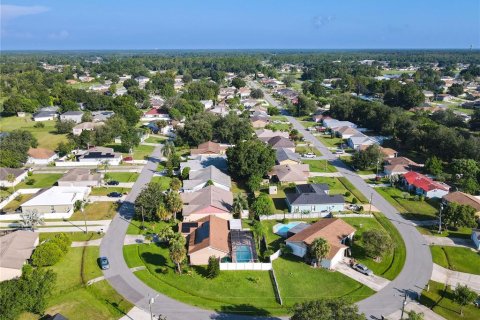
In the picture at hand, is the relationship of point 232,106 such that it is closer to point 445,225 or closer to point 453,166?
point 453,166

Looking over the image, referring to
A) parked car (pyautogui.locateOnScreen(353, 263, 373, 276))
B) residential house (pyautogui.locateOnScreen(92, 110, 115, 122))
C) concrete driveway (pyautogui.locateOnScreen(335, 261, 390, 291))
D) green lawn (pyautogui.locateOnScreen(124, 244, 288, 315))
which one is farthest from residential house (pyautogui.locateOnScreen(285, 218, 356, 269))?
residential house (pyautogui.locateOnScreen(92, 110, 115, 122))

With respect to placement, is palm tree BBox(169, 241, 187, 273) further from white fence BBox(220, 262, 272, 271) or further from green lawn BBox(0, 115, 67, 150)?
green lawn BBox(0, 115, 67, 150)

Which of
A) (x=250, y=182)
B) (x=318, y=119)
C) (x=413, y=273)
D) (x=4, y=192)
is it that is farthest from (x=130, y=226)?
(x=318, y=119)

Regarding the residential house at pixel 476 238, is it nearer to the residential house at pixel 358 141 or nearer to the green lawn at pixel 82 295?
the green lawn at pixel 82 295

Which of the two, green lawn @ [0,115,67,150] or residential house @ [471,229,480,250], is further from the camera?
green lawn @ [0,115,67,150]

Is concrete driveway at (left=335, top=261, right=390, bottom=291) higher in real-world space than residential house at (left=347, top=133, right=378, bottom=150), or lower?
lower

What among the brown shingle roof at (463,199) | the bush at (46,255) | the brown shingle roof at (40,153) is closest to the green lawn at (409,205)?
the brown shingle roof at (463,199)
